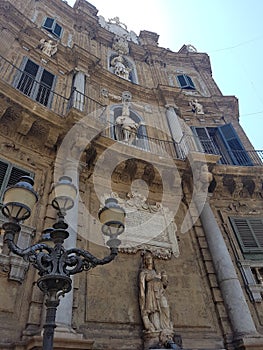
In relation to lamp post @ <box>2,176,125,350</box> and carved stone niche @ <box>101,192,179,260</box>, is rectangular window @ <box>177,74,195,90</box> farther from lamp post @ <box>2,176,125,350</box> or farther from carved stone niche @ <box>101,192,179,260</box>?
lamp post @ <box>2,176,125,350</box>

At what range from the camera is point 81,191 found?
7.08 metres

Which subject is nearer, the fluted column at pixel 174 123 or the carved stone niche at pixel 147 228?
the carved stone niche at pixel 147 228

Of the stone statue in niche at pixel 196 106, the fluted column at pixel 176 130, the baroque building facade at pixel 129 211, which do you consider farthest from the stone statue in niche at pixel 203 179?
the stone statue in niche at pixel 196 106

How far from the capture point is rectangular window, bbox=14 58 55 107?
8641 mm

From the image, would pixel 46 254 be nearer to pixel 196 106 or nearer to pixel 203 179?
pixel 203 179

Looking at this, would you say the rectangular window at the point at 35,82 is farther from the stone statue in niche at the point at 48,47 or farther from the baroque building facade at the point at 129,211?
the stone statue in niche at the point at 48,47

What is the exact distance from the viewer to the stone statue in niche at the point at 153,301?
17.8 feet

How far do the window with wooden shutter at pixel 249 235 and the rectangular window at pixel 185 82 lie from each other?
28.1 ft

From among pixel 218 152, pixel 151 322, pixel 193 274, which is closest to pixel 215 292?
pixel 193 274

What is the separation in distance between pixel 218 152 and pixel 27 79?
23.5 feet

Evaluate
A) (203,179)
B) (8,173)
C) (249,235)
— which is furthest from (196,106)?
(8,173)

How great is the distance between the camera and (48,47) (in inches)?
424

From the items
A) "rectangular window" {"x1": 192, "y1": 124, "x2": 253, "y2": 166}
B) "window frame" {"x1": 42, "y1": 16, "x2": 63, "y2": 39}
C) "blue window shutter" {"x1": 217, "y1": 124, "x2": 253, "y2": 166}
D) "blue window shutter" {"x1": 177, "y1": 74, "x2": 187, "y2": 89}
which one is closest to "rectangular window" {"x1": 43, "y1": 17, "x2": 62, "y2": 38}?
"window frame" {"x1": 42, "y1": 16, "x2": 63, "y2": 39}

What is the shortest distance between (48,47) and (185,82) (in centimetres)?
724
